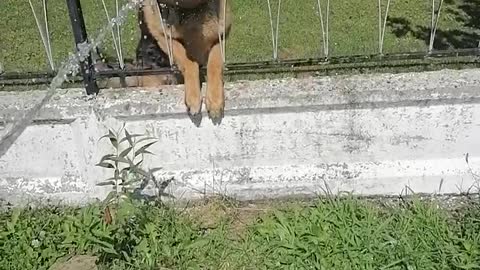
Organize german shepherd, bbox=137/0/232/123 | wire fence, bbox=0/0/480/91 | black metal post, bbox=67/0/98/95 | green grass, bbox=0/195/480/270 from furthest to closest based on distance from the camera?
wire fence, bbox=0/0/480/91
german shepherd, bbox=137/0/232/123
black metal post, bbox=67/0/98/95
green grass, bbox=0/195/480/270

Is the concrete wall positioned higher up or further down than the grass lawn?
further down

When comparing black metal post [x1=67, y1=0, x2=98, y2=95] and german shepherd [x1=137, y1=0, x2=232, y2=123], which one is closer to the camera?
black metal post [x1=67, y1=0, x2=98, y2=95]

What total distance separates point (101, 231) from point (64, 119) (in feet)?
2.43

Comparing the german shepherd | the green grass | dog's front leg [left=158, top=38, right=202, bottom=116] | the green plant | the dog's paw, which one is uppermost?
the german shepherd

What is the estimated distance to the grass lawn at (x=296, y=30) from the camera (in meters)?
7.23

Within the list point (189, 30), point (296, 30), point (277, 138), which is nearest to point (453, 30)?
point (296, 30)

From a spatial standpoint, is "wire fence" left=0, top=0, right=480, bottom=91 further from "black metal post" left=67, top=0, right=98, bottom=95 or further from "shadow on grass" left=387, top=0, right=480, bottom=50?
"black metal post" left=67, top=0, right=98, bottom=95

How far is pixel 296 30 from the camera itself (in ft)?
25.5

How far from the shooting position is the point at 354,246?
3.83m

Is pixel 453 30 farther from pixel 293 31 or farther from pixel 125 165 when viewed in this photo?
pixel 125 165

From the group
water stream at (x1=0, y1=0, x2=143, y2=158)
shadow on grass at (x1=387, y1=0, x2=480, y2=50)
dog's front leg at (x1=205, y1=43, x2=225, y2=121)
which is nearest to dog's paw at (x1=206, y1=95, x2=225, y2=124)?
dog's front leg at (x1=205, y1=43, x2=225, y2=121)

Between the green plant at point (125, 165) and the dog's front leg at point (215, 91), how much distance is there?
41 centimetres

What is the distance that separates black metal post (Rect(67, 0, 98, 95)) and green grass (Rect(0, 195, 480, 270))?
742 mm

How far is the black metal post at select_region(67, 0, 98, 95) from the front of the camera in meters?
4.04
